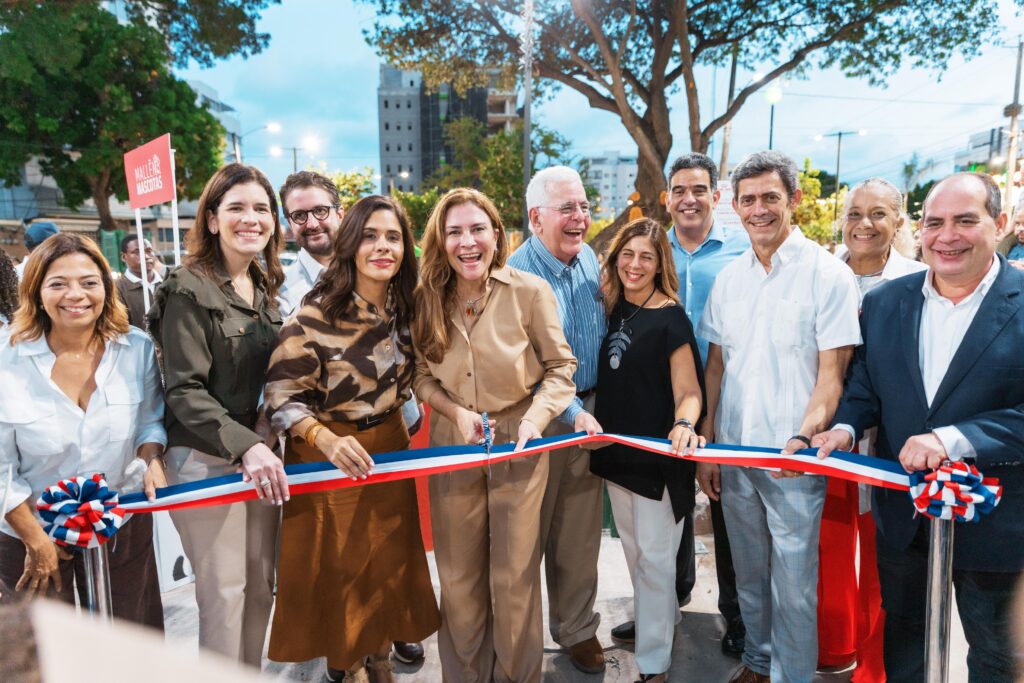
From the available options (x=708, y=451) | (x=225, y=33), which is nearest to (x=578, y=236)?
(x=708, y=451)

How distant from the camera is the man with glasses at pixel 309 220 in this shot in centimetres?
374

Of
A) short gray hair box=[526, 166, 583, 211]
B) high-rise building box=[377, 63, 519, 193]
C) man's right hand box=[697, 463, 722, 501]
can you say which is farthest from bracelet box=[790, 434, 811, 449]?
high-rise building box=[377, 63, 519, 193]

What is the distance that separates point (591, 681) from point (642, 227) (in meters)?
2.31

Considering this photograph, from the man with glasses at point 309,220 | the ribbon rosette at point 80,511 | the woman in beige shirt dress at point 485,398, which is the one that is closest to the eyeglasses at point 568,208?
the woman in beige shirt dress at point 485,398

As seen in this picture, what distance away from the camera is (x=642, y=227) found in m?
2.98

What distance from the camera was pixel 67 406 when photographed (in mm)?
2342

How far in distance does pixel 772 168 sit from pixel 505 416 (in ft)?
5.45

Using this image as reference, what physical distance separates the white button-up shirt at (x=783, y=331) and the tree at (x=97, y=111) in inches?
935

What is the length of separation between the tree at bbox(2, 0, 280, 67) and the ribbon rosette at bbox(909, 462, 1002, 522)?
19.4 m

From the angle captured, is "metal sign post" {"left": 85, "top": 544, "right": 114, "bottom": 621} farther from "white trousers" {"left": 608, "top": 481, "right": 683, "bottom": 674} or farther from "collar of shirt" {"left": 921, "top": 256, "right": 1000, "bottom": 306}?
"collar of shirt" {"left": 921, "top": 256, "right": 1000, "bottom": 306}

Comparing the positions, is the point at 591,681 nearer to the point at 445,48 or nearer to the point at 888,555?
the point at 888,555

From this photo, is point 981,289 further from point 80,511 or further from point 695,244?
point 80,511

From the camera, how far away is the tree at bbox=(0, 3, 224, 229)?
2148 cm

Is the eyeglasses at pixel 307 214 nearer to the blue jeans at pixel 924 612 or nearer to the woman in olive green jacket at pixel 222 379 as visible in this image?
the woman in olive green jacket at pixel 222 379
